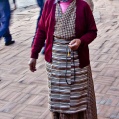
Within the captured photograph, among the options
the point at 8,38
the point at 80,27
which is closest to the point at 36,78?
the point at 8,38

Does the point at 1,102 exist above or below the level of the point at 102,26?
above

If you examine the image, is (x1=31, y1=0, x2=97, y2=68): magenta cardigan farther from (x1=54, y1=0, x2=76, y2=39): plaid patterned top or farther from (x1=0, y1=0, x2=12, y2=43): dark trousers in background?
(x1=0, y1=0, x2=12, y2=43): dark trousers in background

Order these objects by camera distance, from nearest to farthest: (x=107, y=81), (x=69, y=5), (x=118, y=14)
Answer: (x=69, y=5) → (x=107, y=81) → (x=118, y=14)

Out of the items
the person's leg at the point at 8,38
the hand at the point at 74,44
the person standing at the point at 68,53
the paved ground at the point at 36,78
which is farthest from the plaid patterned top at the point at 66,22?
the person's leg at the point at 8,38

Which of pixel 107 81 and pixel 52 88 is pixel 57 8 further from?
pixel 107 81

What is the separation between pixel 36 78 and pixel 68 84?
6.58ft

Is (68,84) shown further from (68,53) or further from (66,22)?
(66,22)

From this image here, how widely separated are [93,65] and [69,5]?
244cm

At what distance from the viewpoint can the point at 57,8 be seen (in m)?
2.24

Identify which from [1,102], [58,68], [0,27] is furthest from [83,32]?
[0,27]

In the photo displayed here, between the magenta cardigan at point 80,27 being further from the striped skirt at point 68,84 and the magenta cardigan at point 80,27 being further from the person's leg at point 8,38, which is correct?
the person's leg at point 8,38

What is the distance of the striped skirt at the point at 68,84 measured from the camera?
7.50ft

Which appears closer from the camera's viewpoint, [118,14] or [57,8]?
[57,8]

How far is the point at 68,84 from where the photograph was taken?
2322mm
